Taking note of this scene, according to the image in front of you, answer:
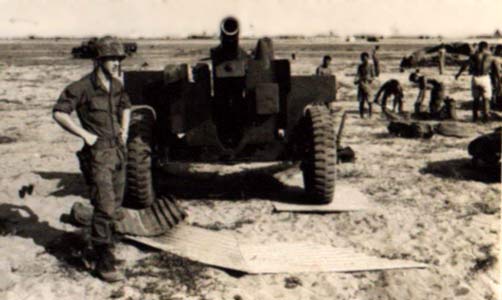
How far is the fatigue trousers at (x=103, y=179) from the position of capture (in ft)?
15.8

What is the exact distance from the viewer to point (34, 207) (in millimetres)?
7000

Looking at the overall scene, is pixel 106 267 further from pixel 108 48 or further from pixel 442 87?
pixel 442 87

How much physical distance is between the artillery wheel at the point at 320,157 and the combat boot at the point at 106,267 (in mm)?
2675

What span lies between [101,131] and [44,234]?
184cm

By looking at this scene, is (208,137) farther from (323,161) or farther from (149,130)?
(323,161)

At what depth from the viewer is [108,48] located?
4.66 meters

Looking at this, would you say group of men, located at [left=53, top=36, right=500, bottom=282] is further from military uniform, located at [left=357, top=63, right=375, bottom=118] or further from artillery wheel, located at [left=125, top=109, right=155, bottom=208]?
military uniform, located at [left=357, top=63, right=375, bottom=118]

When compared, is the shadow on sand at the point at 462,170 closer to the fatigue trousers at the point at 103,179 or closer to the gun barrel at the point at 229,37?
the gun barrel at the point at 229,37

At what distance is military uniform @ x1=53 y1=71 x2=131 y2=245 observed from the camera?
15.7 ft

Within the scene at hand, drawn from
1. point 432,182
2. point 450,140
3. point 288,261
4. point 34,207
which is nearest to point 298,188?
point 432,182

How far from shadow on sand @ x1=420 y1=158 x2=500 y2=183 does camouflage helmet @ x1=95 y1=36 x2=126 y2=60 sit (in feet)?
17.5

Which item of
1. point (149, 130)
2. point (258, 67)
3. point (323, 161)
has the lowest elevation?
point (323, 161)

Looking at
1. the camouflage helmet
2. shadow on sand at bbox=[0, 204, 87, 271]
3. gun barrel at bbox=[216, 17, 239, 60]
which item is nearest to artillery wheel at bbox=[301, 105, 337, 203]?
gun barrel at bbox=[216, 17, 239, 60]

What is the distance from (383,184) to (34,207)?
14.3 feet
